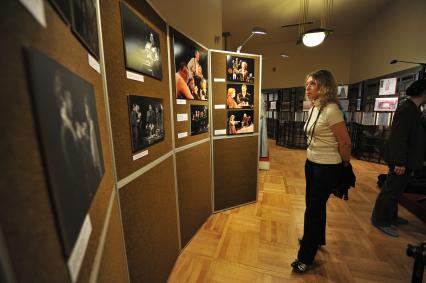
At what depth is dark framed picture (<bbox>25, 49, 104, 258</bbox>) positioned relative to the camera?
1.00 ft

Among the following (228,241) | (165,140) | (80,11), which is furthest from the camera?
(228,241)

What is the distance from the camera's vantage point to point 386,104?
4.58m

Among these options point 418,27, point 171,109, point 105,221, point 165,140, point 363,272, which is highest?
point 418,27

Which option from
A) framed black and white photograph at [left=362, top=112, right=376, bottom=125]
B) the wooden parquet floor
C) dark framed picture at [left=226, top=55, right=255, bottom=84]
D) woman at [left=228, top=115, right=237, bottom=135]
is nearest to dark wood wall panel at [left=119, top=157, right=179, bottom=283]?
the wooden parquet floor

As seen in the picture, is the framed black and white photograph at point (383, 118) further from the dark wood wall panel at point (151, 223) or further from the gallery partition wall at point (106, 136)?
the dark wood wall panel at point (151, 223)

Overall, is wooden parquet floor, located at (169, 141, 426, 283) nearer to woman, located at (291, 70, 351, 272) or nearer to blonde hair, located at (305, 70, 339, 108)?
woman, located at (291, 70, 351, 272)

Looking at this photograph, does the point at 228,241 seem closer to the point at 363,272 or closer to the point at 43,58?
the point at 363,272

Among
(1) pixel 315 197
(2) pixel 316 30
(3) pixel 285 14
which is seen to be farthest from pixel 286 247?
(3) pixel 285 14

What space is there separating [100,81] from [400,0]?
639 centimetres

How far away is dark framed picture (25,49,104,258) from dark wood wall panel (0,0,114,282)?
0.01 meters

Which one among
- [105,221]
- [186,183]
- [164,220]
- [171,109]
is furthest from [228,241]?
[105,221]

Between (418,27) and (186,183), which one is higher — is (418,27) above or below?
above

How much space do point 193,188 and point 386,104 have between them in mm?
5073

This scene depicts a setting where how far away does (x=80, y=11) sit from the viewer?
56 centimetres
